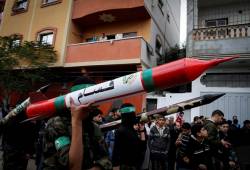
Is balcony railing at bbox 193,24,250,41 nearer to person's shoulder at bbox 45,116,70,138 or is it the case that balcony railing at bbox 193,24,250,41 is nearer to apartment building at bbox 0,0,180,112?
apartment building at bbox 0,0,180,112

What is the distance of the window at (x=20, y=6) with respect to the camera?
650 inches

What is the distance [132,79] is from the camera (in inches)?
91.2

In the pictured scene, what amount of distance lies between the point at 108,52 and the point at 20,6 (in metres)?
8.59

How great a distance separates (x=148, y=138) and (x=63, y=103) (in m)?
4.48

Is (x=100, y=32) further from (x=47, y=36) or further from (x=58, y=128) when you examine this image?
(x=58, y=128)

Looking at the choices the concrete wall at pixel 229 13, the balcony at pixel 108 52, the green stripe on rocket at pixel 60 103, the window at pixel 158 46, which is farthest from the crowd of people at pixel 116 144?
the window at pixel 158 46

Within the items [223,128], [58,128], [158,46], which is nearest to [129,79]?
[58,128]

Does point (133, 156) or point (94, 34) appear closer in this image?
point (133, 156)

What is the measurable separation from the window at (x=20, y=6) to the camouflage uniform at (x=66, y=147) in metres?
16.2

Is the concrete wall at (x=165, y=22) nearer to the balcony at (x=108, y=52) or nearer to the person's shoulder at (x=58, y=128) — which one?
Result: the balcony at (x=108, y=52)

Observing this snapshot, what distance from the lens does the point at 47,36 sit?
15.0 meters

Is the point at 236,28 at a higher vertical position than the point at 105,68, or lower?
higher

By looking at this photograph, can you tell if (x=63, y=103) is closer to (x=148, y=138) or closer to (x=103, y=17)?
(x=148, y=138)

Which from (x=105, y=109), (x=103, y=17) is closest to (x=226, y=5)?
(x=103, y=17)
